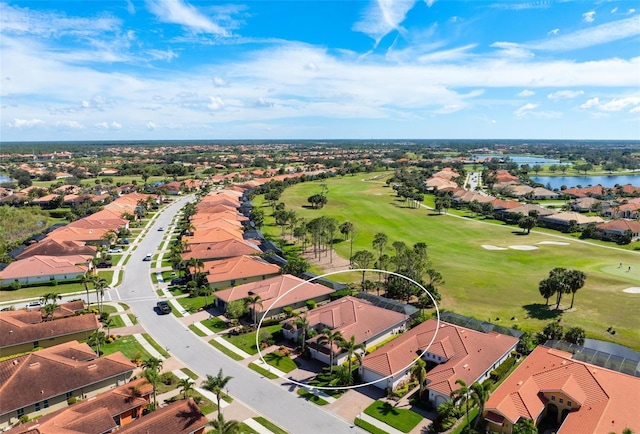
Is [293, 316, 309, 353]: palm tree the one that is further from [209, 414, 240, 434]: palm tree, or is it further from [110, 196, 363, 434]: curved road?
[209, 414, 240, 434]: palm tree

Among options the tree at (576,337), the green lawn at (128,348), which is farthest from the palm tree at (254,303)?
the tree at (576,337)

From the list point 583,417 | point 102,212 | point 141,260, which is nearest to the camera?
point 583,417

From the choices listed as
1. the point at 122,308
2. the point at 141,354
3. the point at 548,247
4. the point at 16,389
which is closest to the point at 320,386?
the point at 141,354

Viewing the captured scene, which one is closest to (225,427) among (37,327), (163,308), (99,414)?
(99,414)

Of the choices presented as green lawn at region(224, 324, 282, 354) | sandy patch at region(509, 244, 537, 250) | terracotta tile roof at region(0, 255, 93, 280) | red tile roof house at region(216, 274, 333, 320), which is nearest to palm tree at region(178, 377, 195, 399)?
green lawn at region(224, 324, 282, 354)

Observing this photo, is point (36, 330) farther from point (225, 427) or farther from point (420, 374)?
point (420, 374)

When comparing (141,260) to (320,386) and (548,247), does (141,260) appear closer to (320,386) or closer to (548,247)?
(320,386)

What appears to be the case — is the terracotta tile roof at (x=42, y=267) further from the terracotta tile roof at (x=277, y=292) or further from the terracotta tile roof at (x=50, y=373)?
the terracotta tile roof at (x=50, y=373)
